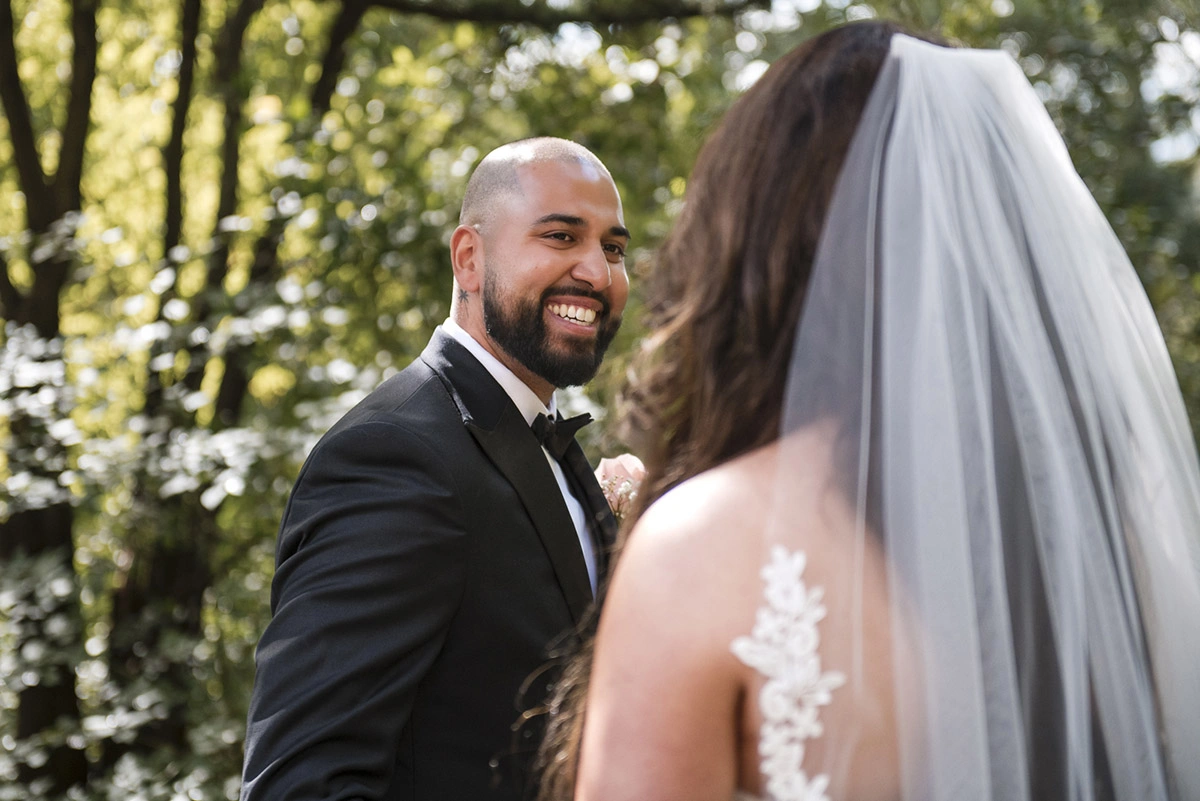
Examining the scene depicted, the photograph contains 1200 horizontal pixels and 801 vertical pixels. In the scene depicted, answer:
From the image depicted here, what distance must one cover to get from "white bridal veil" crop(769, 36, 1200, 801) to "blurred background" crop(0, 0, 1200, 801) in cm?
228

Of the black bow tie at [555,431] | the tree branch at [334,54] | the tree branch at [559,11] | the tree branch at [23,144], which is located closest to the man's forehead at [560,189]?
the black bow tie at [555,431]

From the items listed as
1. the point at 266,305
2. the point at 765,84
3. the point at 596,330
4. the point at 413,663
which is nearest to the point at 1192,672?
the point at 765,84

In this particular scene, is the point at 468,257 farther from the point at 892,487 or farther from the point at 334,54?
the point at 334,54

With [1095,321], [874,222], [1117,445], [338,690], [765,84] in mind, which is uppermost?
[765,84]

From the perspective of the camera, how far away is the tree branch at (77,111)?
5.01m

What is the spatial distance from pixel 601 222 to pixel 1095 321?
4.33ft

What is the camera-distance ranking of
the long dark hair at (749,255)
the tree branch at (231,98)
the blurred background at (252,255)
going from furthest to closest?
the tree branch at (231,98) → the blurred background at (252,255) → the long dark hair at (749,255)

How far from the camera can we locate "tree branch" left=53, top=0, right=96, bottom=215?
5.01 metres

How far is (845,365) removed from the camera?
1.32 m

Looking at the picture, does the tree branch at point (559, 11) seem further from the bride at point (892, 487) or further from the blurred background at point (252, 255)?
the bride at point (892, 487)

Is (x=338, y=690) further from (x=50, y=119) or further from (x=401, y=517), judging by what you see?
(x=50, y=119)

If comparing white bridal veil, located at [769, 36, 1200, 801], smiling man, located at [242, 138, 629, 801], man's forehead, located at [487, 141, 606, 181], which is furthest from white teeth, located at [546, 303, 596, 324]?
white bridal veil, located at [769, 36, 1200, 801]

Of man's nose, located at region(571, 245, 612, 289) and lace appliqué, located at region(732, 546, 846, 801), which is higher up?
man's nose, located at region(571, 245, 612, 289)

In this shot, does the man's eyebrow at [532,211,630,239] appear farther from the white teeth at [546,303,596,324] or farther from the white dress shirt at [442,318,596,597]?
the white dress shirt at [442,318,596,597]
